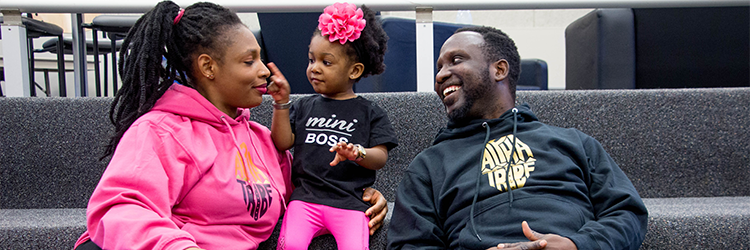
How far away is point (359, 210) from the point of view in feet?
3.68

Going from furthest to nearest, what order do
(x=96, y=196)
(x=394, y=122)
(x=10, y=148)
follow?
(x=394, y=122) → (x=10, y=148) → (x=96, y=196)

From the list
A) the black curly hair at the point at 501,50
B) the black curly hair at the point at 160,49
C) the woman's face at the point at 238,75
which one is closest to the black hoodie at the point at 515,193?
the black curly hair at the point at 501,50

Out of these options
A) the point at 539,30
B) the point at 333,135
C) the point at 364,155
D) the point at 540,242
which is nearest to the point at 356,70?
the point at 333,135

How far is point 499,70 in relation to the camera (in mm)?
1176

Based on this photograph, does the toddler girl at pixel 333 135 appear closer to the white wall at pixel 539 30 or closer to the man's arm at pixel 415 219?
the man's arm at pixel 415 219

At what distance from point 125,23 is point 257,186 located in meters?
2.20

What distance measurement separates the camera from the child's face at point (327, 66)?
4.02ft

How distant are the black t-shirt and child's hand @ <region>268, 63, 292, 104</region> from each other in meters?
0.11

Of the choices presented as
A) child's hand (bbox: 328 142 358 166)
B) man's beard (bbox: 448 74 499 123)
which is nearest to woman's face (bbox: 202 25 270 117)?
child's hand (bbox: 328 142 358 166)

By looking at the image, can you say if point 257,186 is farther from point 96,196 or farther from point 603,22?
point 603,22

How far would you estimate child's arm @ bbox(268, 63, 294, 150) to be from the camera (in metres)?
1.14

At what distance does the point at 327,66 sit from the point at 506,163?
0.53 meters

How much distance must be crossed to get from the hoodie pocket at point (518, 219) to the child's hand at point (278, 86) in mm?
538

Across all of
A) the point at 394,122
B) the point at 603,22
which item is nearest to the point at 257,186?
the point at 394,122
